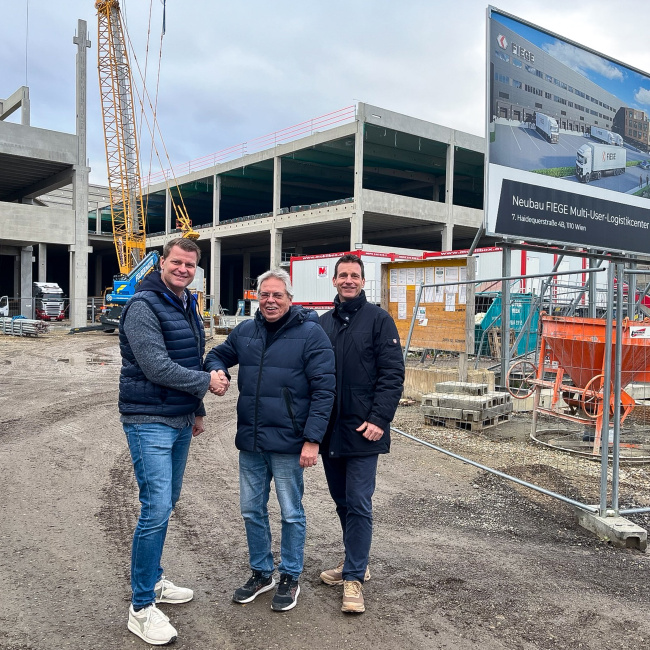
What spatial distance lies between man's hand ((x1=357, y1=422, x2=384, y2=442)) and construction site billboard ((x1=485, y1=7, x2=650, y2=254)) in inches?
312

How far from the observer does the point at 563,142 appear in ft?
38.0

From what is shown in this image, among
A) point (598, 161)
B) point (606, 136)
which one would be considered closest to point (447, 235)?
point (606, 136)

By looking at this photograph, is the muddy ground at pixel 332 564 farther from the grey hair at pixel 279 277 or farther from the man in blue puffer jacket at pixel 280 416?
the grey hair at pixel 279 277

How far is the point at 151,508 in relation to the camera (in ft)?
9.79

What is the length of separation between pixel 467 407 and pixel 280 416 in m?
5.43

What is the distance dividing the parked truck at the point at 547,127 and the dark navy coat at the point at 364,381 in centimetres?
918

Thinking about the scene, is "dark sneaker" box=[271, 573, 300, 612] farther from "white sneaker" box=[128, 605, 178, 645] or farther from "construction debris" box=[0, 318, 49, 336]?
"construction debris" box=[0, 318, 49, 336]

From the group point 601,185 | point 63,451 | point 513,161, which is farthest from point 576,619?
point 601,185

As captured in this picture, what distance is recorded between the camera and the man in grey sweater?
2.95m

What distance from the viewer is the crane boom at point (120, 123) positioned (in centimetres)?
3803

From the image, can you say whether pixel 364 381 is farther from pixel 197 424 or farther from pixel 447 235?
pixel 447 235

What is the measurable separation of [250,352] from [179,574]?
1.51 metres

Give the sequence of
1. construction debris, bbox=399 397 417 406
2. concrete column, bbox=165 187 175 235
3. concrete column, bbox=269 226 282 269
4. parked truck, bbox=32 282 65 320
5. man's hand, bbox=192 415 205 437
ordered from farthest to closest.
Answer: concrete column, bbox=165 187 175 235 < concrete column, bbox=269 226 282 269 < parked truck, bbox=32 282 65 320 < construction debris, bbox=399 397 417 406 < man's hand, bbox=192 415 205 437

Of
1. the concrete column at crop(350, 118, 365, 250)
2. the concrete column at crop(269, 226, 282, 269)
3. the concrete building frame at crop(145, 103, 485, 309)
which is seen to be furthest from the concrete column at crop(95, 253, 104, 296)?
the concrete column at crop(350, 118, 365, 250)
